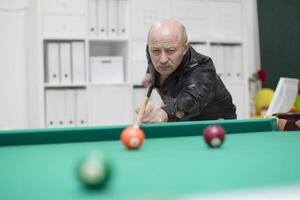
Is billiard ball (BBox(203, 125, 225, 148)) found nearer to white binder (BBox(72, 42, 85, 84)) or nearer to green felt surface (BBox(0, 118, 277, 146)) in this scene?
green felt surface (BBox(0, 118, 277, 146))

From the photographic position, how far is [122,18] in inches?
139

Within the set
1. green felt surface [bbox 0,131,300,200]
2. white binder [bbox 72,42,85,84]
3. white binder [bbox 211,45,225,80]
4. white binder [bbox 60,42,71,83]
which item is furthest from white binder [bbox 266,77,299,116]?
green felt surface [bbox 0,131,300,200]

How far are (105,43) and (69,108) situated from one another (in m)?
0.74

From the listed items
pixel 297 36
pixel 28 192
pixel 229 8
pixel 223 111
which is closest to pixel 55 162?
pixel 28 192

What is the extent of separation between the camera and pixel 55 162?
110cm

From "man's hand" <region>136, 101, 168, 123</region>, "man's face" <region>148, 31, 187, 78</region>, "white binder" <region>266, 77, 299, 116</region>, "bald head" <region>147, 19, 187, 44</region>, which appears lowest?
"man's hand" <region>136, 101, 168, 123</region>

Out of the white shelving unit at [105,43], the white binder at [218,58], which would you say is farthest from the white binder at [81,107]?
the white binder at [218,58]

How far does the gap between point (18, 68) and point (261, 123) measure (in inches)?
96.1

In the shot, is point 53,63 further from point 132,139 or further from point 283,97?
point 132,139

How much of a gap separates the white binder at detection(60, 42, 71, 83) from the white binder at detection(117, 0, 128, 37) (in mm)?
447

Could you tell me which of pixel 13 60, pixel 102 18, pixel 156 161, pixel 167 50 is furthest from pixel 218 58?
pixel 156 161

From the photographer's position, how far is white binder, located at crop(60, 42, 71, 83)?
3420mm

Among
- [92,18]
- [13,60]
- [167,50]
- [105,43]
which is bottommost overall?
[167,50]

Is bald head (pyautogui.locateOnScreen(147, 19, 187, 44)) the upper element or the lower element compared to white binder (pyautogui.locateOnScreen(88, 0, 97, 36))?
lower
